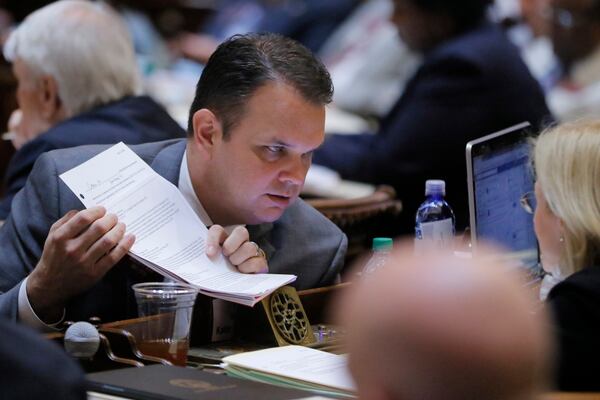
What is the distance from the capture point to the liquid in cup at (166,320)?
2.13 metres

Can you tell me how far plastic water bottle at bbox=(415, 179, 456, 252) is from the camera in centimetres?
267

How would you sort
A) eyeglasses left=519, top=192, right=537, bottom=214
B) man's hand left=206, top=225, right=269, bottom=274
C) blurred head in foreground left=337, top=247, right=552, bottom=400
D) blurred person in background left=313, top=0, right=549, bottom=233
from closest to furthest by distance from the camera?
blurred head in foreground left=337, top=247, right=552, bottom=400 → man's hand left=206, top=225, right=269, bottom=274 → eyeglasses left=519, top=192, right=537, bottom=214 → blurred person in background left=313, top=0, right=549, bottom=233

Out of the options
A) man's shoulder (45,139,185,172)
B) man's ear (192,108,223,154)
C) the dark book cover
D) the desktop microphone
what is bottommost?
the dark book cover

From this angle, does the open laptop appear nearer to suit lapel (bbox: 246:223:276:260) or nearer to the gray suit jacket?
the gray suit jacket

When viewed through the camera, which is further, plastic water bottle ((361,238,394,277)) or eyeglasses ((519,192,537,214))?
eyeglasses ((519,192,537,214))

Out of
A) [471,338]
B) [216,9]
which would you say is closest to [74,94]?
[471,338]

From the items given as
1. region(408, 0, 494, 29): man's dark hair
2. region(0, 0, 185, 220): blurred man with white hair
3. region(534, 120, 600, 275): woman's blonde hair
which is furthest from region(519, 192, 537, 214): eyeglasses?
region(408, 0, 494, 29): man's dark hair

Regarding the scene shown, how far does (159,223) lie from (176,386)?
1.95 feet

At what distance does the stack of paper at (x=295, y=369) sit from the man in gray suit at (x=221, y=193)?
0.30m

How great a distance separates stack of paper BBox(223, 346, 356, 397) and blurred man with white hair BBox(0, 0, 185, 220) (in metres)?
1.29

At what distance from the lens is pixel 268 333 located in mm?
2266

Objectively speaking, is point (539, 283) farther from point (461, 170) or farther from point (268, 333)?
point (461, 170)

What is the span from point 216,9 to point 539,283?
666 cm

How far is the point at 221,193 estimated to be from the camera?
2469 millimetres
